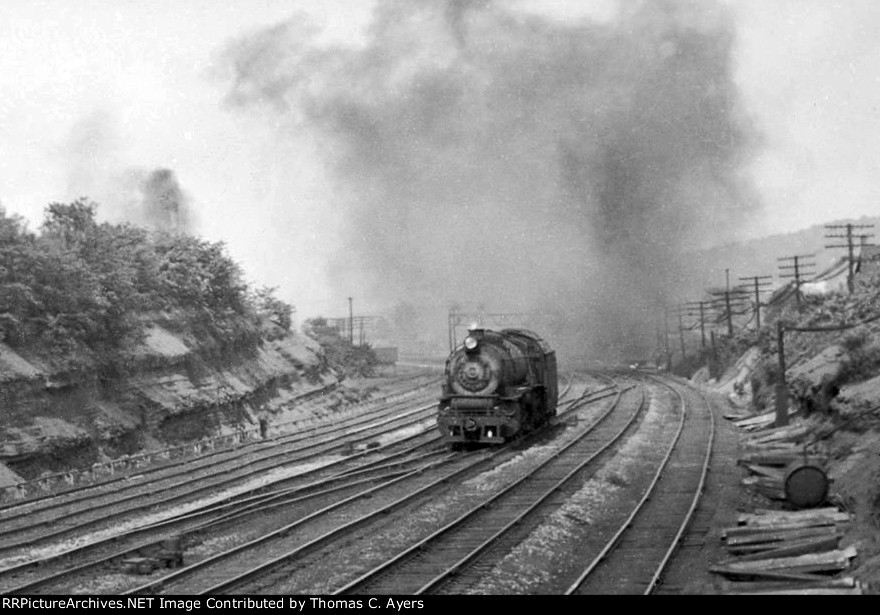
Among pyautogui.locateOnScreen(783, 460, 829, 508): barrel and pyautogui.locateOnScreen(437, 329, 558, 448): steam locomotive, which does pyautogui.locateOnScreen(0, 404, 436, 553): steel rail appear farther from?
pyautogui.locateOnScreen(783, 460, 829, 508): barrel

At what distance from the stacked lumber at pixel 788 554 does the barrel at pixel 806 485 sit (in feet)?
1.84

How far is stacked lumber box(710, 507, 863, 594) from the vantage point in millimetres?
11320

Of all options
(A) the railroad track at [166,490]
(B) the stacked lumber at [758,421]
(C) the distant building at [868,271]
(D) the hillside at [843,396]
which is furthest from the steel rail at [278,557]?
(C) the distant building at [868,271]

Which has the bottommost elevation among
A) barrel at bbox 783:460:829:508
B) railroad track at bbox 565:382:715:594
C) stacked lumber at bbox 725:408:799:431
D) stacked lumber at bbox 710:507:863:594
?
stacked lumber at bbox 725:408:799:431

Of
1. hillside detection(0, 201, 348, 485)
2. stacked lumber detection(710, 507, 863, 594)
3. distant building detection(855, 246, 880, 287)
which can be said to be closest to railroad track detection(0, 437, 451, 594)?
hillside detection(0, 201, 348, 485)

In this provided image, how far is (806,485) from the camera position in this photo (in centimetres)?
1619

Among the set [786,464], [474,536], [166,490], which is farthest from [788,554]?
[166,490]

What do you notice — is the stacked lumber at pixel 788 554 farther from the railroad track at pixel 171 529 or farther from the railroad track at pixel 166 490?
the railroad track at pixel 166 490

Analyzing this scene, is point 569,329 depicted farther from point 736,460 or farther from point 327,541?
point 327,541

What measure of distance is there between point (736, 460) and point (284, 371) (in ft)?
84.7

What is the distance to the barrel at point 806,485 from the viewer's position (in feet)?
52.9

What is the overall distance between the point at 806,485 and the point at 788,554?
3.36 meters

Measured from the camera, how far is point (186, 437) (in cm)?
3183

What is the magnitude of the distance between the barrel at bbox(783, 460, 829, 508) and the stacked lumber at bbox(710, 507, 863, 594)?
560 mm
